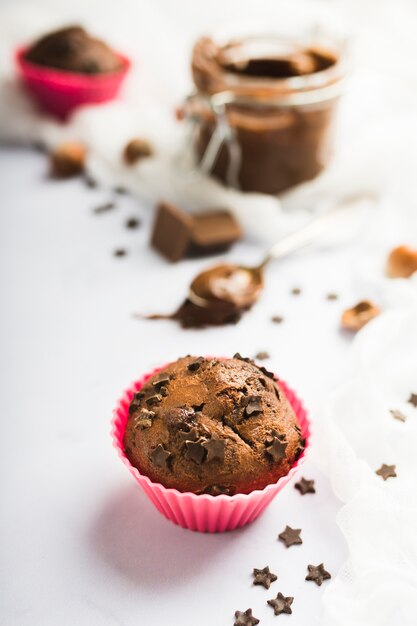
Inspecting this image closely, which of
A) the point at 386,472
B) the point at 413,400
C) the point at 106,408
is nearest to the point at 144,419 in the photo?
the point at 106,408

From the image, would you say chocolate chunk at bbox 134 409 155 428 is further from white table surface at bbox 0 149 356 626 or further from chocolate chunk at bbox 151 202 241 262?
chocolate chunk at bbox 151 202 241 262

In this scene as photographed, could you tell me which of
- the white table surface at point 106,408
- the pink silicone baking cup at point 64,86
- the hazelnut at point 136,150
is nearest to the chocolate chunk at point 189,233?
the white table surface at point 106,408

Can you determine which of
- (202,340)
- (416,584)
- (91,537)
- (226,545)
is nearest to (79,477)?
(91,537)

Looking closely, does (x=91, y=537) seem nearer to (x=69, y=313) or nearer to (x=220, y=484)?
(x=220, y=484)

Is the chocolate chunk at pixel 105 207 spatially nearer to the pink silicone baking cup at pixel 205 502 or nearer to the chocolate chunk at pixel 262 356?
the chocolate chunk at pixel 262 356

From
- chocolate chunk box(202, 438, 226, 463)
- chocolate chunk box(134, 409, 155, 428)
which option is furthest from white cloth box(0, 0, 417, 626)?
chocolate chunk box(134, 409, 155, 428)

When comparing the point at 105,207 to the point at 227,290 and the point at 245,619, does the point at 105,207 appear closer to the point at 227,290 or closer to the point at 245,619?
the point at 227,290

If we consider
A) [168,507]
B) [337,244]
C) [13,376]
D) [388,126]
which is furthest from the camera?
[388,126]
